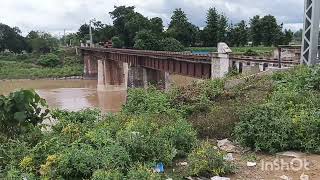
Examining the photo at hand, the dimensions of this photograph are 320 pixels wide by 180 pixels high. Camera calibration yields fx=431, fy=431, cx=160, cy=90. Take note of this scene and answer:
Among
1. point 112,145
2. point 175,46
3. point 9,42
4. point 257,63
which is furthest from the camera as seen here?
point 9,42

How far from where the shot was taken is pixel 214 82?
13.6 m

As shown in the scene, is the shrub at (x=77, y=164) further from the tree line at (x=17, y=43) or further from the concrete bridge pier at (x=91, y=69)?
the tree line at (x=17, y=43)

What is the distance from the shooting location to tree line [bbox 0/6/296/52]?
7575 centimetres

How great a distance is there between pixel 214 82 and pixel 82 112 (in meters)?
4.93

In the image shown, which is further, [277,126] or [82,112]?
[82,112]

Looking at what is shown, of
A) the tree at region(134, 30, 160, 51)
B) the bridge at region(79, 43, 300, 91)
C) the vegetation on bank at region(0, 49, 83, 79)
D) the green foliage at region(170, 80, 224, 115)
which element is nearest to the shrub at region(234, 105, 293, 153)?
the green foliage at region(170, 80, 224, 115)

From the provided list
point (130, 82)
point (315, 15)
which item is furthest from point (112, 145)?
point (130, 82)

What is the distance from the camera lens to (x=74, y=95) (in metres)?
52.4

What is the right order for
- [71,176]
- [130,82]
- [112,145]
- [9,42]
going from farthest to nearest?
[9,42]
[130,82]
[112,145]
[71,176]

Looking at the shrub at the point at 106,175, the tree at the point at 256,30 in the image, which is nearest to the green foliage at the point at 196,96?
the shrub at the point at 106,175

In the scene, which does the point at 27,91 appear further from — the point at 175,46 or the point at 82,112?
the point at 175,46

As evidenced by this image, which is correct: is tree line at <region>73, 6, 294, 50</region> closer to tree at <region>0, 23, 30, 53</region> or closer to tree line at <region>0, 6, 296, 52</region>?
tree line at <region>0, 6, 296, 52</region>

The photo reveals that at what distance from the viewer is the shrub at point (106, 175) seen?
18.1 feet

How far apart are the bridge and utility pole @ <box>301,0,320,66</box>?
7.82 feet
